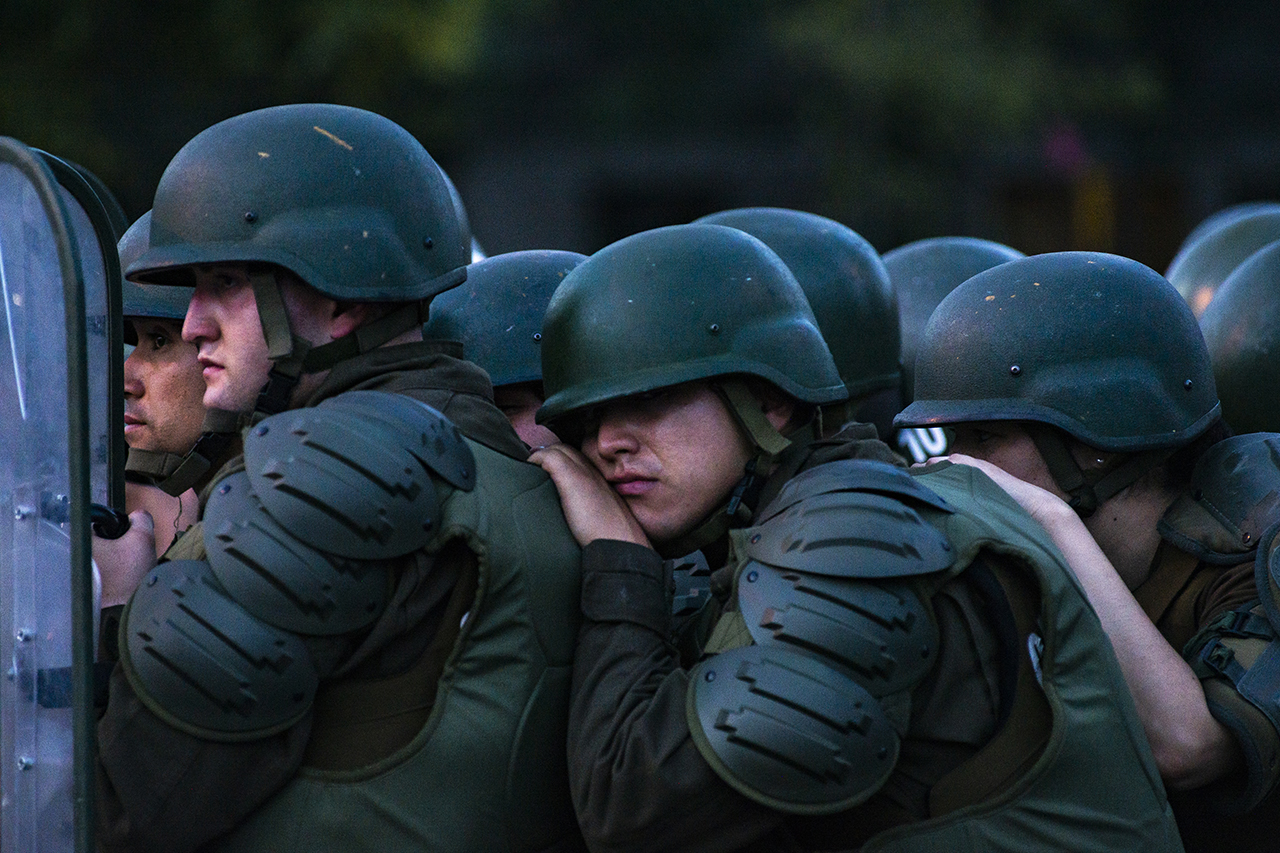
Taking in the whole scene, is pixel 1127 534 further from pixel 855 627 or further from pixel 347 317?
pixel 347 317

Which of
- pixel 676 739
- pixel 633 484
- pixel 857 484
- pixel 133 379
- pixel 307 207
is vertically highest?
pixel 307 207

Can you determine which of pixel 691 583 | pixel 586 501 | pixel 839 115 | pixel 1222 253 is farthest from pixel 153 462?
pixel 839 115

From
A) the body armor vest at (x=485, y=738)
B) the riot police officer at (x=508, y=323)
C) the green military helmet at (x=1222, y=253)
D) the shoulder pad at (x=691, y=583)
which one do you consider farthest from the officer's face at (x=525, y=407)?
the green military helmet at (x=1222, y=253)

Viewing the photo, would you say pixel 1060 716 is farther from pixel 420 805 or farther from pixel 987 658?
pixel 420 805

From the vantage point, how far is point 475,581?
271 centimetres

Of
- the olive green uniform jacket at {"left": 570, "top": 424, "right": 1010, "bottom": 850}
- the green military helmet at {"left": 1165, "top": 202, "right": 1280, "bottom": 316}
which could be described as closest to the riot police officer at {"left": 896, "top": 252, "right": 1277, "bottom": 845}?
the olive green uniform jacket at {"left": 570, "top": 424, "right": 1010, "bottom": 850}

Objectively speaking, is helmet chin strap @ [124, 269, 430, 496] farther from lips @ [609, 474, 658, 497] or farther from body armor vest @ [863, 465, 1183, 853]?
body armor vest @ [863, 465, 1183, 853]

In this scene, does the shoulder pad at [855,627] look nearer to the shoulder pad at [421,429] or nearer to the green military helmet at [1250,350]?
the shoulder pad at [421,429]

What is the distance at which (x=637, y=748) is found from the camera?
2.52 meters

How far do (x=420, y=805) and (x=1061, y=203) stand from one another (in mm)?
18658

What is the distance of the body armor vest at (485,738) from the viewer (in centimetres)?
264

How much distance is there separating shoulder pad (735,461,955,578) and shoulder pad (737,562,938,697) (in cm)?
3

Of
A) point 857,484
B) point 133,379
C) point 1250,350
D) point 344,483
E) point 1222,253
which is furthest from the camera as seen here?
point 1222,253

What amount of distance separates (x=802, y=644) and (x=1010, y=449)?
3.98ft
